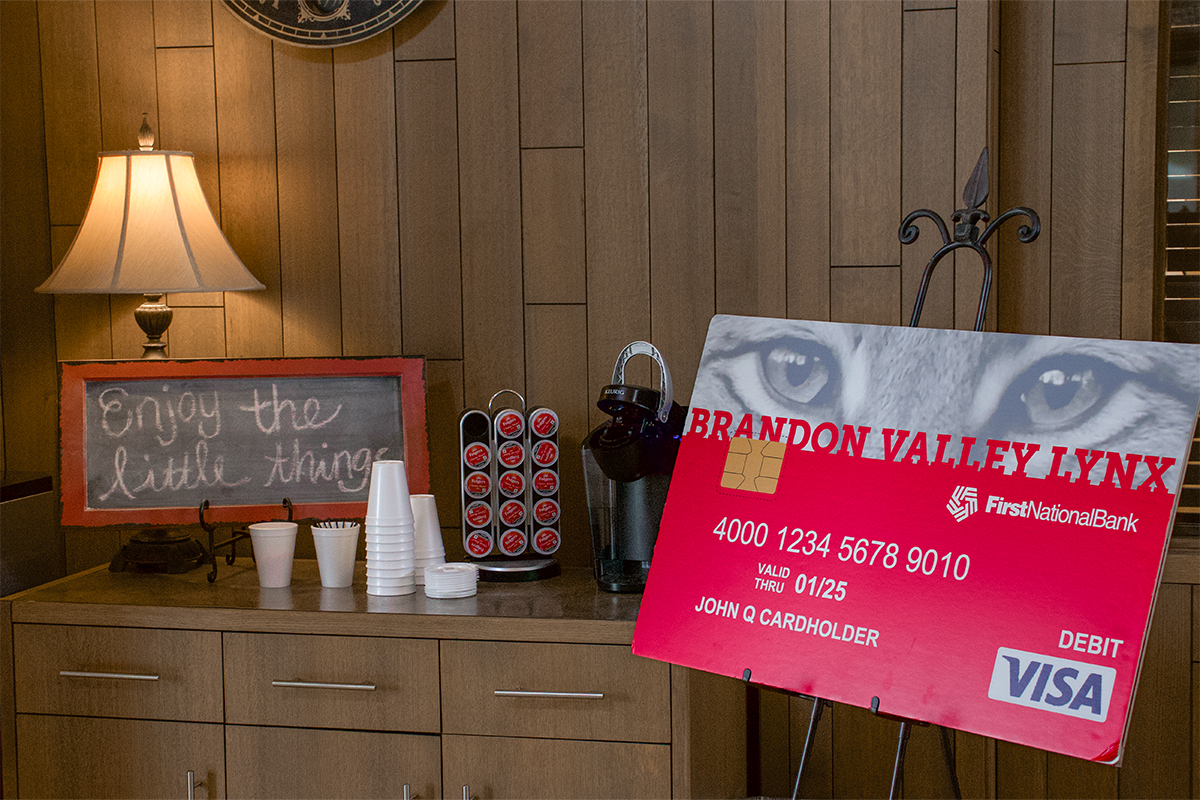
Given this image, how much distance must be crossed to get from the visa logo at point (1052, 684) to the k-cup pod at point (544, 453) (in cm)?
101

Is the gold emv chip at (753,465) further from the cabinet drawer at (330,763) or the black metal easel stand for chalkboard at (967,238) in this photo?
the cabinet drawer at (330,763)

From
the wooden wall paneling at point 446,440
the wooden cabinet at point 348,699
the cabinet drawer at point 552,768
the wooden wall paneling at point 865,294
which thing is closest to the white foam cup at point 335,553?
the wooden cabinet at point 348,699

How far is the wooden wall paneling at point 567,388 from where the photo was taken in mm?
2164

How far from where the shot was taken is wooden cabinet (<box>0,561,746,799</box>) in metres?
1.73

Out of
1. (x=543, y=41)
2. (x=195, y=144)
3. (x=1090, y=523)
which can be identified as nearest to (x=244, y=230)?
(x=195, y=144)

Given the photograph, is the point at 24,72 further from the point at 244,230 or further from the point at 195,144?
the point at 244,230

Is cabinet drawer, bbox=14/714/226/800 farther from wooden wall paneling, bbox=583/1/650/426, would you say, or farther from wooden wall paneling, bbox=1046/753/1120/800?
wooden wall paneling, bbox=1046/753/1120/800

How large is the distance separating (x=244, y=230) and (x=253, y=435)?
463 millimetres

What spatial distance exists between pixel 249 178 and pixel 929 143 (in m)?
1.40

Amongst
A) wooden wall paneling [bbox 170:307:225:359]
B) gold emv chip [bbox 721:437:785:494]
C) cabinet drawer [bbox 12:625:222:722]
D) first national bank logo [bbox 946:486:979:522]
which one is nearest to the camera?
first national bank logo [bbox 946:486:979:522]

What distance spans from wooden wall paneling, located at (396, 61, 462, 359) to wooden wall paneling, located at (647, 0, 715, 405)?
1.37 feet

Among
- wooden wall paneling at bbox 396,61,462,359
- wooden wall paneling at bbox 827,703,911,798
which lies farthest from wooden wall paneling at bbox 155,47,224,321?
wooden wall paneling at bbox 827,703,911,798

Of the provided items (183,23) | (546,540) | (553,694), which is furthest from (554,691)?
(183,23)

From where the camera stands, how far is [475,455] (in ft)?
6.63
